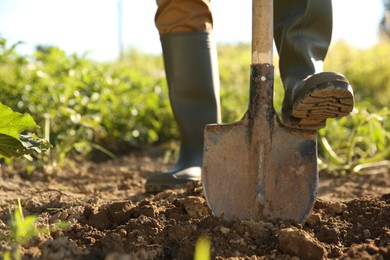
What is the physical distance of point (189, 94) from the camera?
9.74ft

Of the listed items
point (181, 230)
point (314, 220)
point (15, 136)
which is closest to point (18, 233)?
point (181, 230)

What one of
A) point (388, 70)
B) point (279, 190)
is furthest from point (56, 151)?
point (388, 70)

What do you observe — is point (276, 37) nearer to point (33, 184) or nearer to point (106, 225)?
point (106, 225)

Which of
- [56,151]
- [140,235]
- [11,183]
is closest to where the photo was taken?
[140,235]

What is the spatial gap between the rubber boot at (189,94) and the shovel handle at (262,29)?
26.6 inches

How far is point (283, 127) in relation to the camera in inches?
88.0

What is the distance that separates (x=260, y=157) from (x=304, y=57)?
516 millimetres

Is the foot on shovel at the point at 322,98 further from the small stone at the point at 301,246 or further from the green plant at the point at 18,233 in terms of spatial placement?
the green plant at the point at 18,233

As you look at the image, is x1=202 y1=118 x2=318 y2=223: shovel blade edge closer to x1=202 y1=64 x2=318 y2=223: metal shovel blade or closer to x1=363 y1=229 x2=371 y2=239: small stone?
x1=202 y1=64 x2=318 y2=223: metal shovel blade

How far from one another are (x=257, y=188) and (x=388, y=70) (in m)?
6.40

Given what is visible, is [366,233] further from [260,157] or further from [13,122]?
[13,122]

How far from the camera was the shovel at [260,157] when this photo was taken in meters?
2.18

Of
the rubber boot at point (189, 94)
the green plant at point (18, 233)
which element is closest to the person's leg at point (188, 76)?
the rubber boot at point (189, 94)

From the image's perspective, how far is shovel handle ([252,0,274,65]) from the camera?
2.22 m
